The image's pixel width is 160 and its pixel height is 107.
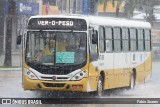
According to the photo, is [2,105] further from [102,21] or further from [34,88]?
[102,21]

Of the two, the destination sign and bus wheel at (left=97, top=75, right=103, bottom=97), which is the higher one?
the destination sign

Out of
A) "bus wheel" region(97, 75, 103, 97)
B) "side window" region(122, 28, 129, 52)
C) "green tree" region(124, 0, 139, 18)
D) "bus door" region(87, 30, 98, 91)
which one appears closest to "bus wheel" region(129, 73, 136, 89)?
"side window" region(122, 28, 129, 52)

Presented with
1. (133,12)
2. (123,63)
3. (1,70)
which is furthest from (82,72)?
(1,70)

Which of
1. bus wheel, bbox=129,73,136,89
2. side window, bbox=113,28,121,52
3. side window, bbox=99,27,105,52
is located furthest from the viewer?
bus wheel, bbox=129,73,136,89

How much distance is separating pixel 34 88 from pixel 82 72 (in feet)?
4.29

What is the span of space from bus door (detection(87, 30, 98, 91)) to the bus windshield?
0.80ft

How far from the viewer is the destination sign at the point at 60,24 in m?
17.2

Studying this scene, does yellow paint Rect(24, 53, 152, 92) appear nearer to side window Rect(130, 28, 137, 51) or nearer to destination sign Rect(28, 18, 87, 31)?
side window Rect(130, 28, 137, 51)

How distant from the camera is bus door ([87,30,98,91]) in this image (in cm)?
1730

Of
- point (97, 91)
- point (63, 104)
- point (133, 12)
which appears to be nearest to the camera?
point (63, 104)

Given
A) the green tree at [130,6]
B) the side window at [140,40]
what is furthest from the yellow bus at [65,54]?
the green tree at [130,6]

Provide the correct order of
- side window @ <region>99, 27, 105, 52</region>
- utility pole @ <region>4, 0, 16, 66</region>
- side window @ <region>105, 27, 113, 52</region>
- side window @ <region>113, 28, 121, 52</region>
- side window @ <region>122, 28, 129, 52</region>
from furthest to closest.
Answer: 1. utility pole @ <region>4, 0, 16, 66</region>
2. side window @ <region>122, 28, 129, 52</region>
3. side window @ <region>113, 28, 121, 52</region>
4. side window @ <region>105, 27, 113, 52</region>
5. side window @ <region>99, 27, 105, 52</region>

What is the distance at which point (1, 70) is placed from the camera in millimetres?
29516

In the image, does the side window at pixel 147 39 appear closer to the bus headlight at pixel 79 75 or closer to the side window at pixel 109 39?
the side window at pixel 109 39
